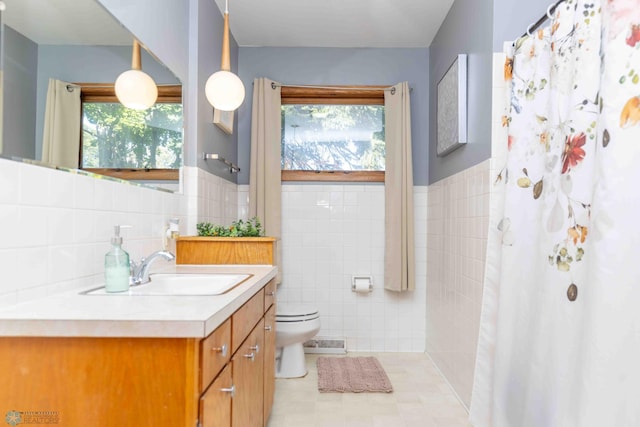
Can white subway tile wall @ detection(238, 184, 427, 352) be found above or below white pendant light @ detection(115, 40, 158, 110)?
below

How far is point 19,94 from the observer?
1.05 m

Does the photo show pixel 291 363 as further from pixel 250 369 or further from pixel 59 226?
pixel 59 226

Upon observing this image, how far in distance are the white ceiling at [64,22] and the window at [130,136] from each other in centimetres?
17

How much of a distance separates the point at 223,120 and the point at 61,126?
150cm

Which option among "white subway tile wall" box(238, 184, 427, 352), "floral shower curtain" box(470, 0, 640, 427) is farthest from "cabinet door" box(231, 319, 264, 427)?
"white subway tile wall" box(238, 184, 427, 352)

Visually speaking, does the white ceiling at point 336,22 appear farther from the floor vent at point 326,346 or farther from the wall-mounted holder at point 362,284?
the floor vent at point 326,346

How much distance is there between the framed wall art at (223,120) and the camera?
8.43ft

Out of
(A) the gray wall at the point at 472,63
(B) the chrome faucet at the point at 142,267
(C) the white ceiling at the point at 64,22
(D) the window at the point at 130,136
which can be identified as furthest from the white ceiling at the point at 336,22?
(B) the chrome faucet at the point at 142,267

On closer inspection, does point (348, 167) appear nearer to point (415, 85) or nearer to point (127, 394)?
point (415, 85)

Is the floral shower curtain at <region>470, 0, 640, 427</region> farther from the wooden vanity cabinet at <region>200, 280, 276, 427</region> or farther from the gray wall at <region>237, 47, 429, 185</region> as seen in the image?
the gray wall at <region>237, 47, 429, 185</region>

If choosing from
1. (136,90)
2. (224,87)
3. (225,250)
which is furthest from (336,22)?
(225,250)

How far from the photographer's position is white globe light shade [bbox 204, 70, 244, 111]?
202 cm

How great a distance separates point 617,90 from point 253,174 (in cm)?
238

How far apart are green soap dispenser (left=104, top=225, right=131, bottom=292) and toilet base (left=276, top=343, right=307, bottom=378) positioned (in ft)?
5.22
